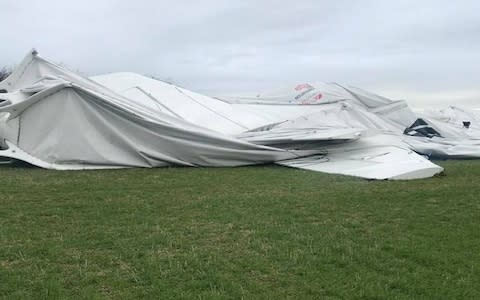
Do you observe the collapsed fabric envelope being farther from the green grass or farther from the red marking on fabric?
the red marking on fabric

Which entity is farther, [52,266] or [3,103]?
[3,103]

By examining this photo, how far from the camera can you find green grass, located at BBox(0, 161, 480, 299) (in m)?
3.58

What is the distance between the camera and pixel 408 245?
4.54 metres

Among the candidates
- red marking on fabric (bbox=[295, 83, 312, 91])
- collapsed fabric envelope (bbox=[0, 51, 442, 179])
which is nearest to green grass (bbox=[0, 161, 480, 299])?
collapsed fabric envelope (bbox=[0, 51, 442, 179])

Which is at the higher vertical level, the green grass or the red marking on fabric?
the red marking on fabric

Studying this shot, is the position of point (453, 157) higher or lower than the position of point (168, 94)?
lower

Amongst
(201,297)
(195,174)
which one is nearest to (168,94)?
(195,174)

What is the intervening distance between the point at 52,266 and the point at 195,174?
16.2ft

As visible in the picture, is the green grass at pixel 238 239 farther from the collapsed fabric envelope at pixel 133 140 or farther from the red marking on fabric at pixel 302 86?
the red marking on fabric at pixel 302 86

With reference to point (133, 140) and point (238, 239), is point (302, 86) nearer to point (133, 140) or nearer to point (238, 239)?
point (133, 140)

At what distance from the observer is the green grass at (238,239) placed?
3576 mm

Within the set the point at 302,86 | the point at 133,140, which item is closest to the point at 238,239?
the point at 133,140

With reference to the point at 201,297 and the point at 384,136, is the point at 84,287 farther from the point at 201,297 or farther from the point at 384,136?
the point at 384,136

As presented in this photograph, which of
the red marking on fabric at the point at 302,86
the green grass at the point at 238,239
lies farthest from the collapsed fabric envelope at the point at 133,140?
the red marking on fabric at the point at 302,86
